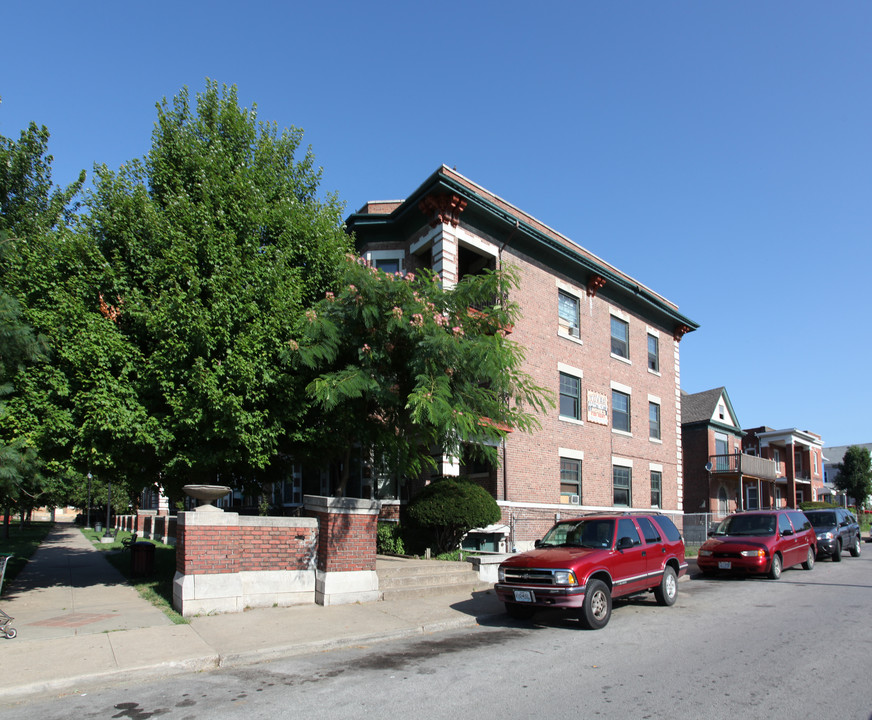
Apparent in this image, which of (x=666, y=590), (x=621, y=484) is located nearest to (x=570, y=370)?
(x=621, y=484)

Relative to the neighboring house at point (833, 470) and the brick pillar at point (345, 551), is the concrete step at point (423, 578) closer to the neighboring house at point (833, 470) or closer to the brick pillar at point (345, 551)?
the brick pillar at point (345, 551)

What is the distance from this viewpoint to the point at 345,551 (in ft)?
37.3

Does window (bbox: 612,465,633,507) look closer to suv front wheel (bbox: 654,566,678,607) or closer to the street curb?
suv front wheel (bbox: 654,566,678,607)

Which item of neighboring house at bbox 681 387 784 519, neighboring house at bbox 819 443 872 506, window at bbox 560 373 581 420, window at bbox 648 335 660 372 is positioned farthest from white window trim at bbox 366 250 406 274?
neighboring house at bbox 819 443 872 506

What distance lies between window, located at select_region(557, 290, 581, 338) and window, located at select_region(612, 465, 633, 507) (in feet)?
17.4

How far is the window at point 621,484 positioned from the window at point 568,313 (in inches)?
209

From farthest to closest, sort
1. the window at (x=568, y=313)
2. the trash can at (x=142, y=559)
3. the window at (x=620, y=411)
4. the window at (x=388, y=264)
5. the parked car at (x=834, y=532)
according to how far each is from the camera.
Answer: the window at (x=620, y=411), the window at (x=568, y=313), the parked car at (x=834, y=532), the window at (x=388, y=264), the trash can at (x=142, y=559)

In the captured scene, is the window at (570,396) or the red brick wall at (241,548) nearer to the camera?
the red brick wall at (241,548)

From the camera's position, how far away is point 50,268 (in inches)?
449

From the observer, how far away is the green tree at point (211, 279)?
35.9 ft

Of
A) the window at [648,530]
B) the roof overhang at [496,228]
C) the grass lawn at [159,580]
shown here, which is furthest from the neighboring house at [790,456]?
the grass lawn at [159,580]

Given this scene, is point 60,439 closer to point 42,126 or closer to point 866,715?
point 42,126

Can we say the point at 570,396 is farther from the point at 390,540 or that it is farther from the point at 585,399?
the point at 390,540

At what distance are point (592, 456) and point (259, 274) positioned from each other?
14293 mm
